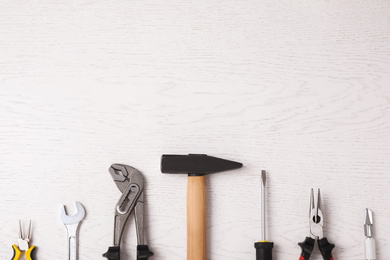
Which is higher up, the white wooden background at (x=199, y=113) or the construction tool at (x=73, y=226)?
the white wooden background at (x=199, y=113)

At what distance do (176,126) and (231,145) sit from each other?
14cm

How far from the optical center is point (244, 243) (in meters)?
1.00

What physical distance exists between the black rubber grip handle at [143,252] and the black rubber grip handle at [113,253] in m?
0.05

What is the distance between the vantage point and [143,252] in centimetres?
94

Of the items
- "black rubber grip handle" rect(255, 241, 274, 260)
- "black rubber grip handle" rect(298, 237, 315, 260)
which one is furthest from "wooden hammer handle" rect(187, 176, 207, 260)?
"black rubber grip handle" rect(298, 237, 315, 260)

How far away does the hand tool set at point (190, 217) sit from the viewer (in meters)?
0.95

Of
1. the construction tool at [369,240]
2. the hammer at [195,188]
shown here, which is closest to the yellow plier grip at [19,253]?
the hammer at [195,188]

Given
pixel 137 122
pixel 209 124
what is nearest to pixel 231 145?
pixel 209 124

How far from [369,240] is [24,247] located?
0.83 metres

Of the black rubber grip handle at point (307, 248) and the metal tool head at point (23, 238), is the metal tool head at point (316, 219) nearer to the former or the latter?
the black rubber grip handle at point (307, 248)

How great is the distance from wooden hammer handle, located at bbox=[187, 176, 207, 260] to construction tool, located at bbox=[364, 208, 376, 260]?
1.27ft

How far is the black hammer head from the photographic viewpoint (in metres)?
0.96

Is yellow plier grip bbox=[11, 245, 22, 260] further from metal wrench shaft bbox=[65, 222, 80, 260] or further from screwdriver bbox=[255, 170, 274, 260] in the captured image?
screwdriver bbox=[255, 170, 274, 260]

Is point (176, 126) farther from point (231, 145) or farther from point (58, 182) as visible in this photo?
point (58, 182)
